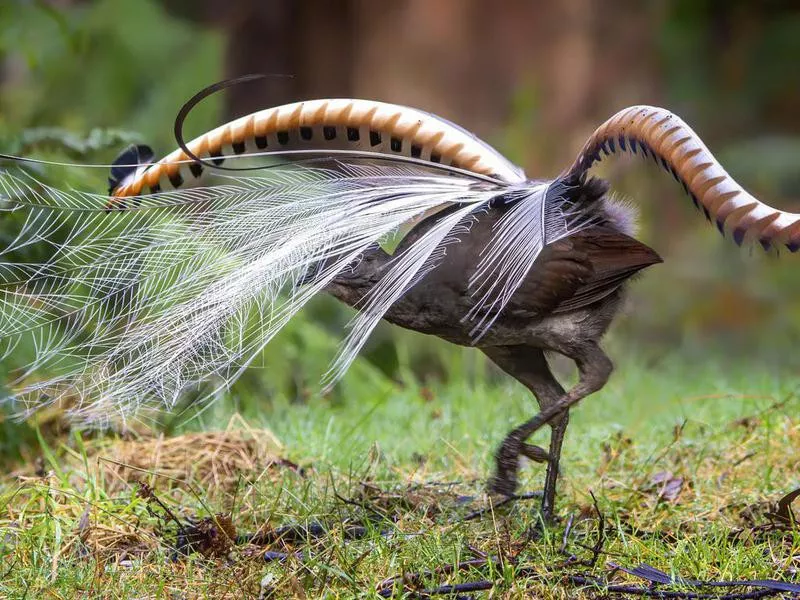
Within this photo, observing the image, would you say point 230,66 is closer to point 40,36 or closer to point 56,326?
point 40,36

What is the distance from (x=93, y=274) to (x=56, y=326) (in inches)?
8.9

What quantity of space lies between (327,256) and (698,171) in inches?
40.0

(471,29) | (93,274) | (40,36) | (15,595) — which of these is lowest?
(15,595)

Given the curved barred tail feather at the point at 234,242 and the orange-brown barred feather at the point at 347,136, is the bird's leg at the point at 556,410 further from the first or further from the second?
the orange-brown barred feather at the point at 347,136

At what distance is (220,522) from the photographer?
3.08 metres

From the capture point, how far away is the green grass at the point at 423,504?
279cm

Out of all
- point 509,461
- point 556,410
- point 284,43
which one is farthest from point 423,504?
point 284,43

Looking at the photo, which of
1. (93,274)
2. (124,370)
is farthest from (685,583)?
(93,274)

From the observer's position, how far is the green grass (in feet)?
9.14

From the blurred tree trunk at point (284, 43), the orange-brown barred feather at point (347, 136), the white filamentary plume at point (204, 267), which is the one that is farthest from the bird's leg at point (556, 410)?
the blurred tree trunk at point (284, 43)

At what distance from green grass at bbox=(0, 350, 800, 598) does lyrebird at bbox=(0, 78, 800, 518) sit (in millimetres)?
335

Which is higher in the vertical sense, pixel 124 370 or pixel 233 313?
pixel 233 313

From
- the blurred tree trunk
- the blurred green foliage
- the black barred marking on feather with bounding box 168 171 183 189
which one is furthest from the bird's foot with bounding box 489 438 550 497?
the blurred tree trunk

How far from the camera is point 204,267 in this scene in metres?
3.01
